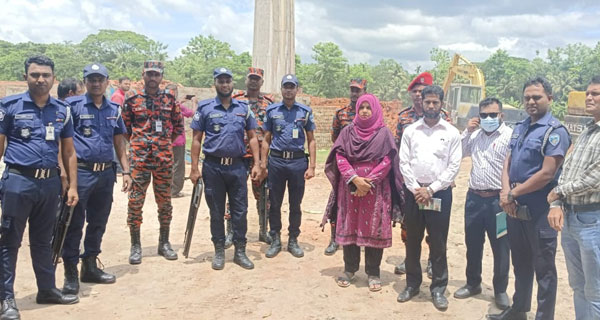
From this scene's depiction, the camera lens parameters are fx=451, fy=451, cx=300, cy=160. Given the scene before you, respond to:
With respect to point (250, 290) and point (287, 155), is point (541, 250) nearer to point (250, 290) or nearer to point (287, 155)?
point (250, 290)

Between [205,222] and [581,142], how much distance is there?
5129mm

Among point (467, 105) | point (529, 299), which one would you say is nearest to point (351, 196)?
point (529, 299)

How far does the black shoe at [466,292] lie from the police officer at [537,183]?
2.54 ft

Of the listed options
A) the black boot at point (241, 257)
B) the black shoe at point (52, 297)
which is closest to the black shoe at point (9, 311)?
the black shoe at point (52, 297)

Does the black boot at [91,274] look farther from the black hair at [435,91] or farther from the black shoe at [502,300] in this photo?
the black shoe at [502,300]

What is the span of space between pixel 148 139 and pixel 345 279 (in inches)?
99.4

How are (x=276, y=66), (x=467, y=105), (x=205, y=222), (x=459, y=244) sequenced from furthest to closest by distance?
(x=467, y=105), (x=276, y=66), (x=205, y=222), (x=459, y=244)

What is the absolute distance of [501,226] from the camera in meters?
3.79

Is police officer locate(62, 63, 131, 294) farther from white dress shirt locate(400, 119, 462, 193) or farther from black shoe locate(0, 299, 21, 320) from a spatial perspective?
white dress shirt locate(400, 119, 462, 193)

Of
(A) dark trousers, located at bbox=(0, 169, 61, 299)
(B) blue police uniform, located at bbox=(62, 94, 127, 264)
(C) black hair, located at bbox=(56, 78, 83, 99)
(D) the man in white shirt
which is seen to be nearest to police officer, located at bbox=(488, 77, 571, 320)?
(D) the man in white shirt

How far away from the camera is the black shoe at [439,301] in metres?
3.97

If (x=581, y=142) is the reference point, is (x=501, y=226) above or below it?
below

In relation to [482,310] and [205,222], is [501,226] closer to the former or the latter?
[482,310]

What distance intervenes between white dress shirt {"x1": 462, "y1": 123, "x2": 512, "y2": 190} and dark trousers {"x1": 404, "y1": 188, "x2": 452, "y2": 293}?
0.32 metres
